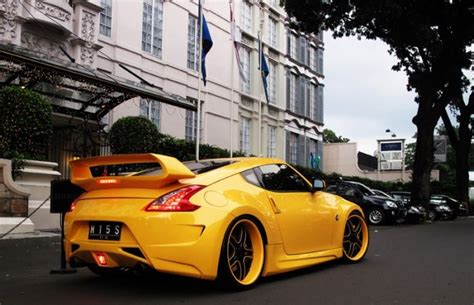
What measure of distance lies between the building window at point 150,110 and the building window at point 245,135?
22.9 ft

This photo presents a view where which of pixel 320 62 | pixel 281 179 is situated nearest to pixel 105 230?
pixel 281 179

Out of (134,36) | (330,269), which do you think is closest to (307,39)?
(134,36)

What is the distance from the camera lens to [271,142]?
3047 cm

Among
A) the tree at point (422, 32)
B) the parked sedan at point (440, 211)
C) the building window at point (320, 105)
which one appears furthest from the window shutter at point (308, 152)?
the tree at point (422, 32)

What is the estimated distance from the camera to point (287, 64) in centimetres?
3141

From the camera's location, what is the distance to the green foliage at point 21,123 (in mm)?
11961

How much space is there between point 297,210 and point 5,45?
8448mm

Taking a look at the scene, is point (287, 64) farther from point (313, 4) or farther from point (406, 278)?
Answer: point (406, 278)

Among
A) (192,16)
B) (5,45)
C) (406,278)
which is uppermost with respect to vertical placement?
(192,16)

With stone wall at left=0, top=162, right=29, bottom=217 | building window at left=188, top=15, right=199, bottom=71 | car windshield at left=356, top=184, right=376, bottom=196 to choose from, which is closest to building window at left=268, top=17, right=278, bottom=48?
building window at left=188, top=15, right=199, bottom=71

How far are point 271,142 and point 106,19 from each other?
548 inches

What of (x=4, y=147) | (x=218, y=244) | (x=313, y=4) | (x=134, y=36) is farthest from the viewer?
(x=313, y=4)

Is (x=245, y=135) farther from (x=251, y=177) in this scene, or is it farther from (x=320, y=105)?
(x=251, y=177)

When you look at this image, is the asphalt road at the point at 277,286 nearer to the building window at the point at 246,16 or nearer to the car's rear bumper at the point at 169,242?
the car's rear bumper at the point at 169,242
